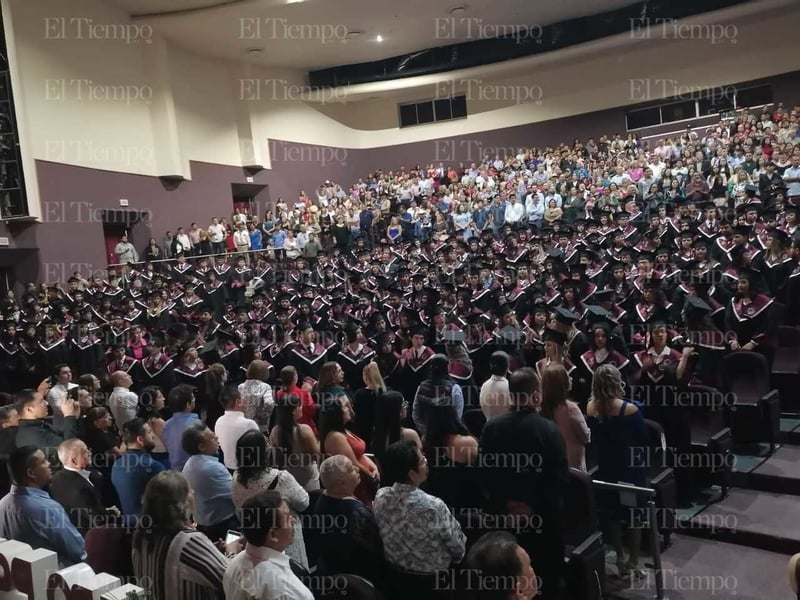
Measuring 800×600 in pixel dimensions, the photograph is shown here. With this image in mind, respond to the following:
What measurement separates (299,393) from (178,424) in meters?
0.92

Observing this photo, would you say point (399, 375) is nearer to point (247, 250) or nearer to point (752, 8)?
point (247, 250)

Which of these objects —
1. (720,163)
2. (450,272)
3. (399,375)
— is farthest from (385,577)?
(720,163)

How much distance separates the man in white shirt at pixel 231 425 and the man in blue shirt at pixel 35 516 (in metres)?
1.22

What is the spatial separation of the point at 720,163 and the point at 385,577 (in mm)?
12229

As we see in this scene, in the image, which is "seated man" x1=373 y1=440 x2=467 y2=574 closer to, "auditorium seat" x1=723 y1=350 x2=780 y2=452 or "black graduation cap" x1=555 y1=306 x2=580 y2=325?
"auditorium seat" x1=723 y1=350 x2=780 y2=452

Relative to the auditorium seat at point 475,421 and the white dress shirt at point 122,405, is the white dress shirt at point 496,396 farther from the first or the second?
the white dress shirt at point 122,405

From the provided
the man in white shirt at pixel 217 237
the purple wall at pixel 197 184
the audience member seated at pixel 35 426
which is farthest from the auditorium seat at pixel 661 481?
the man in white shirt at pixel 217 237

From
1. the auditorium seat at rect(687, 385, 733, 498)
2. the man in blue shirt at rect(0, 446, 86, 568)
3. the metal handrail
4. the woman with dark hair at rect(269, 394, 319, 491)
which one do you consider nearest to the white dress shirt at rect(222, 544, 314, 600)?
the man in blue shirt at rect(0, 446, 86, 568)

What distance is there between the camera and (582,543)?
3.36 m

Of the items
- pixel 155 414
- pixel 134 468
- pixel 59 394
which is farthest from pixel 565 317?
pixel 59 394

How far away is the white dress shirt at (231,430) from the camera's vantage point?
4.36 m

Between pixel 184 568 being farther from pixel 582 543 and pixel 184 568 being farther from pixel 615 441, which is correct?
pixel 615 441

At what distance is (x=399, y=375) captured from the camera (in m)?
7.00

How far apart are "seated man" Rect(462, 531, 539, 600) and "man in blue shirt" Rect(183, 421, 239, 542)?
1.87 m
